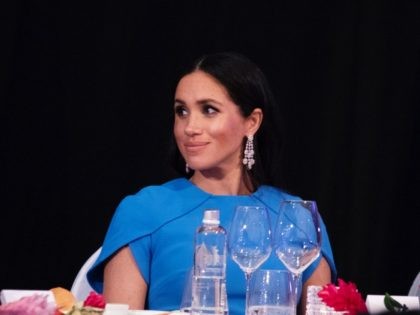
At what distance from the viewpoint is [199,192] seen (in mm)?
2727

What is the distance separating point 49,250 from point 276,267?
1.39m

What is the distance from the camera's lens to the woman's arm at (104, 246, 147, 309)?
8.27 feet

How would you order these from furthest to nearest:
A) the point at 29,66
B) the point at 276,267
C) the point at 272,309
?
the point at 29,66 < the point at 276,267 < the point at 272,309

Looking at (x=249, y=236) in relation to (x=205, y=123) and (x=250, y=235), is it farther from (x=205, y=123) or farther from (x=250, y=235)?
(x=205, y=123)

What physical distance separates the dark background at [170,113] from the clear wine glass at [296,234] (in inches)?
67.8

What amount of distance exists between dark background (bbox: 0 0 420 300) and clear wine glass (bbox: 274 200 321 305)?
1721 mm

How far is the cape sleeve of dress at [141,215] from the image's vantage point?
101 inches

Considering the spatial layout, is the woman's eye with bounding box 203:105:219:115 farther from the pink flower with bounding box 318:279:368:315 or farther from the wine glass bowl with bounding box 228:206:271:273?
the pink flower with bounding box 318:279:368:315

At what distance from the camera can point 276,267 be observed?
97.8 inches

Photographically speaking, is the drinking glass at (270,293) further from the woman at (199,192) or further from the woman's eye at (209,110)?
the woman's eye at (209,110)

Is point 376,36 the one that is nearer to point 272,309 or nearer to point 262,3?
point 262,3

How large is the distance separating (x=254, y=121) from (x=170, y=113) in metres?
0.93

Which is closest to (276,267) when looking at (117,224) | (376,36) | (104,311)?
(117,224)

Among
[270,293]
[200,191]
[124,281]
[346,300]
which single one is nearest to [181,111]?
[200,191]
